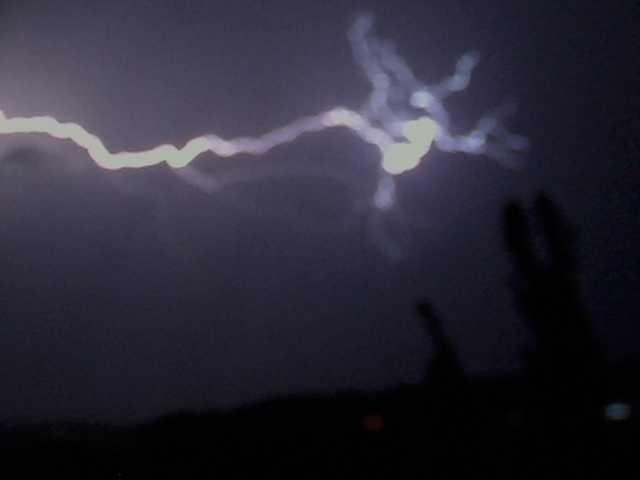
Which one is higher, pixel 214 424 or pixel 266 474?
pixel 214 424

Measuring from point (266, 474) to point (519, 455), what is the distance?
2.96 meters

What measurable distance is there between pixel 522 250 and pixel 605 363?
1.39 m

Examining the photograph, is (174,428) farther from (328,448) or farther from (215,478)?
(328,448)

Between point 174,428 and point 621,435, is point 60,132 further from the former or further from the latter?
point 621,435

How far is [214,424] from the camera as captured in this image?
8000mm

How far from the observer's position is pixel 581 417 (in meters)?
5.26

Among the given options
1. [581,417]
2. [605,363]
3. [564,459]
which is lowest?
[564,459]

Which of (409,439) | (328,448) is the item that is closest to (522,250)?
(409,439)

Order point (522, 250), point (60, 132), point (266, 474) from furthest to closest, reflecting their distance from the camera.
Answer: point (60, 132) → point (266, 474) → point (522, 250)

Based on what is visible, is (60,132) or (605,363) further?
(60,132)

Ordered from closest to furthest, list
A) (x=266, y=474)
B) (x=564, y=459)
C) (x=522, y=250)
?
(x=564, y=459)
(x=522, y=250)
(x=266, y=474)

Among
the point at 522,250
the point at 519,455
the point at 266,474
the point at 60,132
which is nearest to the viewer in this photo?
the point at 519,455

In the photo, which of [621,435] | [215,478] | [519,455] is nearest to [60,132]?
[215,478]

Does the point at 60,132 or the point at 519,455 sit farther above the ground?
the point at 60,132
